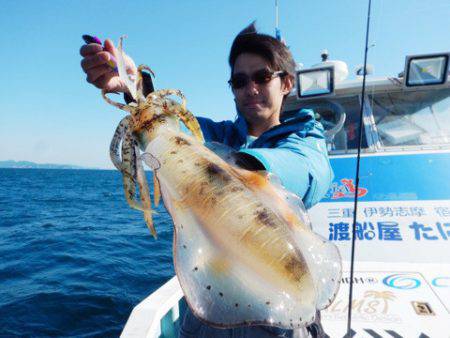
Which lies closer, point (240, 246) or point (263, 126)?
point (240, 246)

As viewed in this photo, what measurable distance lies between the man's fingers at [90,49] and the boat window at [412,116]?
19.9 ft

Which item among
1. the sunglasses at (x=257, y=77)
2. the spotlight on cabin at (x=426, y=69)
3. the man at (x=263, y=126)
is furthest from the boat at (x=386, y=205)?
the sunglasses at (x=257, y=77)

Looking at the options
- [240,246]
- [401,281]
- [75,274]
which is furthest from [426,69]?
[75,274]

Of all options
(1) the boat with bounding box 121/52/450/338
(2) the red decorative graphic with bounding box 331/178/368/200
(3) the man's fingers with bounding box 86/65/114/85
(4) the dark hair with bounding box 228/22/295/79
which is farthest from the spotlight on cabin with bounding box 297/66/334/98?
(3) the man's fingers with bounding box 86/65/114/85

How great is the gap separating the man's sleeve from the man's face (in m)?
0.58

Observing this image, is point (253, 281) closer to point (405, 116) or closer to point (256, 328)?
point (256, 328)

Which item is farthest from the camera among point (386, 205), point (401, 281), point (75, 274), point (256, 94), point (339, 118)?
point (75, 274)

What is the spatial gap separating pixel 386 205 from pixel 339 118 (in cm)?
223

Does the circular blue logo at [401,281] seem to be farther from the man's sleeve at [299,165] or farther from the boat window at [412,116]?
the boat window at [412,116]

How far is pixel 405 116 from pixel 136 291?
327 inches

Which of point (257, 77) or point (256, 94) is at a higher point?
point (257, 77)

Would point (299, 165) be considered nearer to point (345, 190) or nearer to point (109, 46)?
point (109, 46)

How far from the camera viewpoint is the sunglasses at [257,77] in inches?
93.4

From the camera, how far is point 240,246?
3.67 ft
